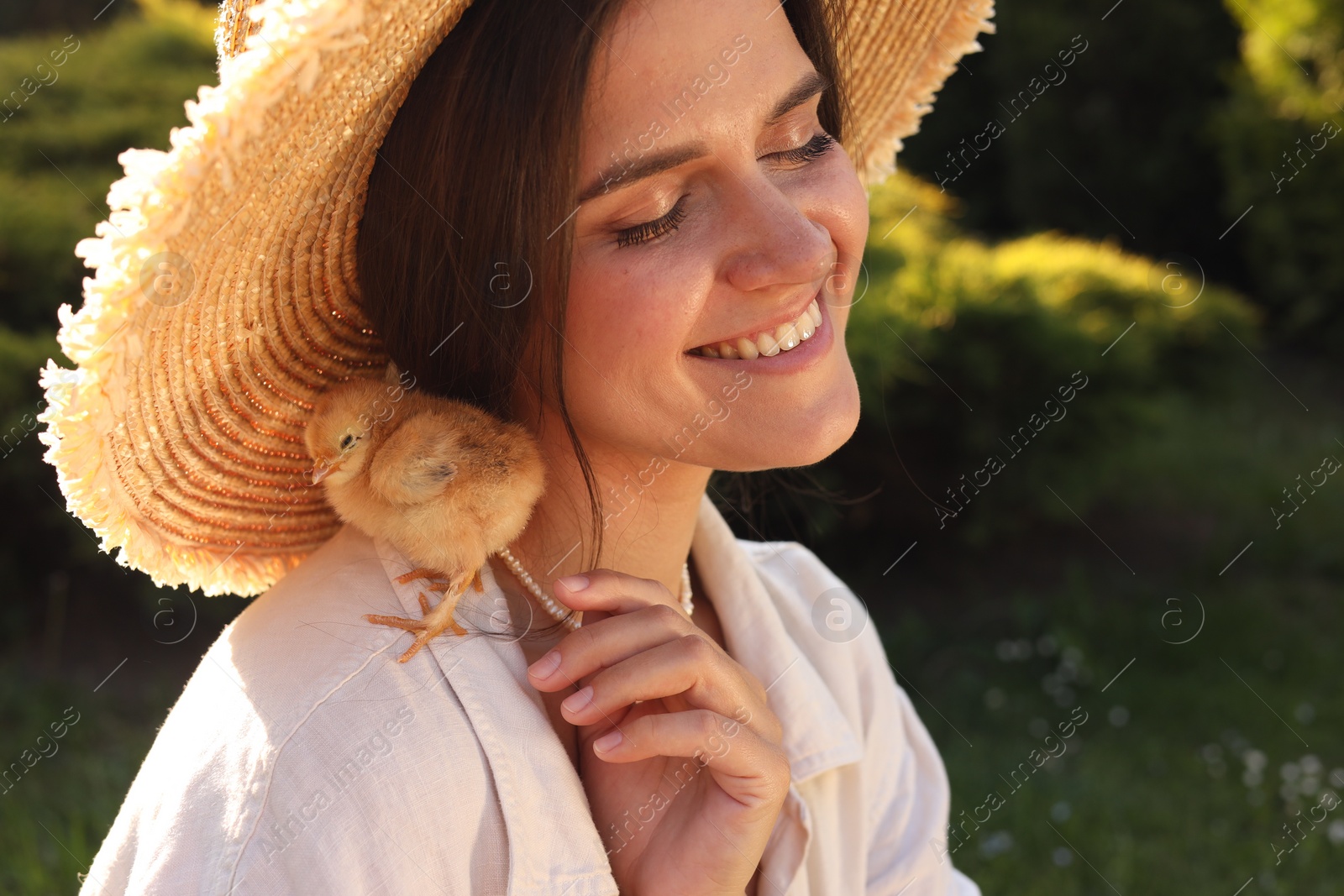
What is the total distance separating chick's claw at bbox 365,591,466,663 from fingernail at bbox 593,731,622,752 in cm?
24

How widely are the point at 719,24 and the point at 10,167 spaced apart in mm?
5135

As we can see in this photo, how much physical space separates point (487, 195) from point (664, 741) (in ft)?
2.59

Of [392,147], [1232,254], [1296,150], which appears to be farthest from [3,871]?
[1232,254]

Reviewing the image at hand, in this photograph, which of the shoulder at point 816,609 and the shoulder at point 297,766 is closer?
the shoulder at point 297,766

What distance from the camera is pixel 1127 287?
5.52 metres

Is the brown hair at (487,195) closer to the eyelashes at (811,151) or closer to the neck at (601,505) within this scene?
the neck at (601,505)

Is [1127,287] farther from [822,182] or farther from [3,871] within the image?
[3,871]

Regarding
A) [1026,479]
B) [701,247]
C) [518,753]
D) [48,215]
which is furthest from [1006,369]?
[48,215]

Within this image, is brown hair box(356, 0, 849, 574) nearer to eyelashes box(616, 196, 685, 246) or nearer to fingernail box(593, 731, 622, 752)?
eyelashes box(616, 196, 685, 246)

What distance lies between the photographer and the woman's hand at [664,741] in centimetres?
157

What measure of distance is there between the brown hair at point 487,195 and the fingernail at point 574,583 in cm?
25

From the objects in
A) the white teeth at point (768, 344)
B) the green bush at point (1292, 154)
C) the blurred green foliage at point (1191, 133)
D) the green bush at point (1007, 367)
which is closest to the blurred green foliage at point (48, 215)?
the green bush at point (1007, 367)

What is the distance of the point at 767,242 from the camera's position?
164 cm

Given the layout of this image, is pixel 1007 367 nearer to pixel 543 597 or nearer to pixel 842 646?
pixel 842 646
